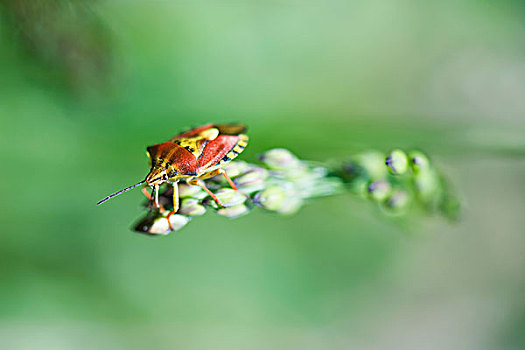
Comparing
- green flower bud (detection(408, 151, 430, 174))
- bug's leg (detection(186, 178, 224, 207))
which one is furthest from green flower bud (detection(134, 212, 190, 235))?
green flower bud (detection(408, 151, 430, 174))

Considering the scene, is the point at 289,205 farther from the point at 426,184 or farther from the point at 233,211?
the point at 426,184

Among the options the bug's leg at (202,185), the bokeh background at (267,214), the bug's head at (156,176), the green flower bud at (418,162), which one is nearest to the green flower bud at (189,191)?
the bug's leg at (202,185)

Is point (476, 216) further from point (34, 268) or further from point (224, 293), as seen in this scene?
point (34, 268)

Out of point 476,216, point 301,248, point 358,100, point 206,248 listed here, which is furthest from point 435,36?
point 206,248

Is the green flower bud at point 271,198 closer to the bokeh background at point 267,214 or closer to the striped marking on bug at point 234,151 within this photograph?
the striped marking on bug at point 234,151

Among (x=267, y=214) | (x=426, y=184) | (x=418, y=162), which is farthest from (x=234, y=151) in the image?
(x=267, y=214)
